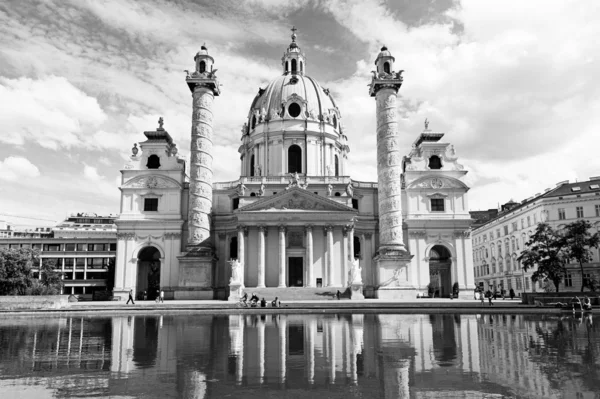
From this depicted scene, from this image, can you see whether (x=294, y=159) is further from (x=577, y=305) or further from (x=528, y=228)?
(x=577, y=305)

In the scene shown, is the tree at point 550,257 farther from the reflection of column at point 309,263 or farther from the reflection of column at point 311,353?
the reflection of column at point 311,353

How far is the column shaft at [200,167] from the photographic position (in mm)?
47219

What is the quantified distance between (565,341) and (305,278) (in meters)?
34.0

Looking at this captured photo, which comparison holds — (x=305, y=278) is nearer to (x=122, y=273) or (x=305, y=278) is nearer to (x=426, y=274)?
(x=426, y=274)

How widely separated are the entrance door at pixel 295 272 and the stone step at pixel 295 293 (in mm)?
4781

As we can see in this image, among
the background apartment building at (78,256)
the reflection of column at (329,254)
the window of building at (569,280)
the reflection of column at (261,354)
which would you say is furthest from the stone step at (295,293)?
the background apartment building at (78,256)

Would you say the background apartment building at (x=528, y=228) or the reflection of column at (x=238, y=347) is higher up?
the background apartment building at (x=528, y=228)

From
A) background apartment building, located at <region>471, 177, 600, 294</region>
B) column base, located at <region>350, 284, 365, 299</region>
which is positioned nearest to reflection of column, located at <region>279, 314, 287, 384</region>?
column base, located at <region>350, 284, 365, 299</region>

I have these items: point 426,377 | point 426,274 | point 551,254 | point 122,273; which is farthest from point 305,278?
point 426,377

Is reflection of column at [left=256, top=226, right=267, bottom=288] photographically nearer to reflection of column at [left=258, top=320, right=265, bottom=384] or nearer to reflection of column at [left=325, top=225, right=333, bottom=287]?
reflection of column at [left=325, top=225, right=333, bottom=287]

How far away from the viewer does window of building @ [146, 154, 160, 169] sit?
5191 cm

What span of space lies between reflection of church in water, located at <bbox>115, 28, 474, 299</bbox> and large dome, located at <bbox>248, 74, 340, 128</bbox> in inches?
352

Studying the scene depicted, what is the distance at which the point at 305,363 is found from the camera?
36.3 ft

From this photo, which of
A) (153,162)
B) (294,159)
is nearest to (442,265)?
(294,159)
